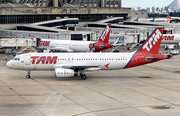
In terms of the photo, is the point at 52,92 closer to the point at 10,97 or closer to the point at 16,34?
the point at 10,97

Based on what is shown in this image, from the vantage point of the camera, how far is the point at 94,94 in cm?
4328

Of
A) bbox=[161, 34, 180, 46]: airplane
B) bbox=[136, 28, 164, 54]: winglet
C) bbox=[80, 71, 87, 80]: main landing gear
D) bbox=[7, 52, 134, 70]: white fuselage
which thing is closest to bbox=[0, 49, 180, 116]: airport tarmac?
bbox=[80, 71, 87, 80]: main landing gear

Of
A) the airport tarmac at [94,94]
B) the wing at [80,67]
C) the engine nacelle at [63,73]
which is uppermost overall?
the wing at [80,67]

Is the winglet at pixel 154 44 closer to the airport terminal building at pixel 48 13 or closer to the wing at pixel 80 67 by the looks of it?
the wing at pixel 80 67

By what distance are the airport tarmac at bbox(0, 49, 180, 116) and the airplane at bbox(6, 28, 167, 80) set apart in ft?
7.10

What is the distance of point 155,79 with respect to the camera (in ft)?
181

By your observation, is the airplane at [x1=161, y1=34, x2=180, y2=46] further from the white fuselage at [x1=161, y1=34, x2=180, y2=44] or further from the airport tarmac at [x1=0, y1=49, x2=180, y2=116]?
the airport tarmac at [x1=0, y1=49, x2=180, y2=116]

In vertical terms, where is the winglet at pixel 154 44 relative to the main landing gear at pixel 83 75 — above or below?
above

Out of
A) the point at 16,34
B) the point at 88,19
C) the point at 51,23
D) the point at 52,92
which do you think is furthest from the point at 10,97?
the point at 88,19

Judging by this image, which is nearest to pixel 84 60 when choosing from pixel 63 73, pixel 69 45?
pixel 63 73

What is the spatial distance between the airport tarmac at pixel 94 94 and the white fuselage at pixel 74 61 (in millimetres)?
2342

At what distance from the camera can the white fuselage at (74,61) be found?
53656 millimetres

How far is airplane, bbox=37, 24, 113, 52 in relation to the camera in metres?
90.1

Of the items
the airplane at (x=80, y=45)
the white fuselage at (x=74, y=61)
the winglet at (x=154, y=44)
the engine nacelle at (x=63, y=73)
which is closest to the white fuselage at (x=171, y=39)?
the airplane at (x=80, y=45)
